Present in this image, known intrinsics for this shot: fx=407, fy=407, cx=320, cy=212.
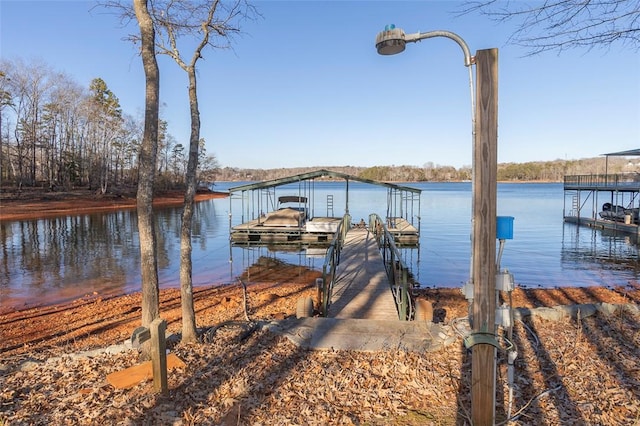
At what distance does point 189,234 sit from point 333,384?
264 cm

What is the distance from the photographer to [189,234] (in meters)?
5.33

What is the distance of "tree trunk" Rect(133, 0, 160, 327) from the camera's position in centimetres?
479

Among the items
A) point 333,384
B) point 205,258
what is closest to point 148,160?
point 333,384

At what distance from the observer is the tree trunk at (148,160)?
4793 millimetres

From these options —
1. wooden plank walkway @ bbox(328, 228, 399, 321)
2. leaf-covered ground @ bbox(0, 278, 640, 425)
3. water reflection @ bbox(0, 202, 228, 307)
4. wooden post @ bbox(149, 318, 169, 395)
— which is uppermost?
wooden post @ bbox(149, 318, 169, 395)

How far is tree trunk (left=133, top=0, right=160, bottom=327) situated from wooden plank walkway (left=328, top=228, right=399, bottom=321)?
11.9 feet

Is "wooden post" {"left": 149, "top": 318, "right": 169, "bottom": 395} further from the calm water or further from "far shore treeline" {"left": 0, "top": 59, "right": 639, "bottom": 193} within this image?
"far shore treeline" {"left": 0, "top": 59, "right": 639, "bottom": 193}

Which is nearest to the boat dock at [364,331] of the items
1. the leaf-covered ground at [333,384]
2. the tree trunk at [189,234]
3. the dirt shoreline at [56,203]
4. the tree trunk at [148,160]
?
the leaf-covered ground at [333,384]

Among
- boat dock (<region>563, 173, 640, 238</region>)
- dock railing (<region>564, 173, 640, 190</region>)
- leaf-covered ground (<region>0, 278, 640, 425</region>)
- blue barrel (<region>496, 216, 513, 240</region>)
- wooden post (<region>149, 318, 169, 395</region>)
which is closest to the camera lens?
blue barrel (<region>496, 216, 513, 240</region>)

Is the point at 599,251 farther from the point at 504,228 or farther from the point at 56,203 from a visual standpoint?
the point at 56,203

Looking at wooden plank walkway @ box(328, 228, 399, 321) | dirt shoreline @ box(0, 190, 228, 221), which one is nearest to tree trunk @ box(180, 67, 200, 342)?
wooden plank walkway @ box(328, 228, 399, 321)

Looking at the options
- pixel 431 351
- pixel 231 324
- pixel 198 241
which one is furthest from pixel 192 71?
pixel 198 241

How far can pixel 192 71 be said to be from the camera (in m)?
5.67

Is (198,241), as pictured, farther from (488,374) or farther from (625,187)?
(625,187)
